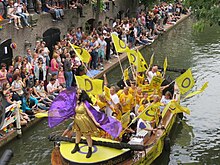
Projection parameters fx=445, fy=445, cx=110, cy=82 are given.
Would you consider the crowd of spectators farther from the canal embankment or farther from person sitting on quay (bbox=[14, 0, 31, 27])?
the canal embankment

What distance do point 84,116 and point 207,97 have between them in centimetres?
871

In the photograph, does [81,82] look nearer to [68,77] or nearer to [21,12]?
[68,77]

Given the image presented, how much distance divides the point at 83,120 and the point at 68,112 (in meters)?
0.47

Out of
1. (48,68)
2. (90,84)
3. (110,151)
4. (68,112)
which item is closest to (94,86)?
(90,84)

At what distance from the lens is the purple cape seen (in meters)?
9.98

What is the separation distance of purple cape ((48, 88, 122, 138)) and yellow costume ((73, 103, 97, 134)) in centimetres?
18

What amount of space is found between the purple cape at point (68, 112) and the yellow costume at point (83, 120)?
0.18 m

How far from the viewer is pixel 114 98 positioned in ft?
40.6

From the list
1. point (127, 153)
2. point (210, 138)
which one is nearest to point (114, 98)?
point (127, 153)

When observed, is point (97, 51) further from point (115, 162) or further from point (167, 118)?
point (115, 162)

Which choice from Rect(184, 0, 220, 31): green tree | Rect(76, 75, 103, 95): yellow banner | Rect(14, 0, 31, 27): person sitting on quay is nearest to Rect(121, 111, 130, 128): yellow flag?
Rect(76, 75, 103, 95): yellow banner

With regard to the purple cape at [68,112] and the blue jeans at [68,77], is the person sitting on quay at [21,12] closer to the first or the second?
the blue jeans at [68,77]

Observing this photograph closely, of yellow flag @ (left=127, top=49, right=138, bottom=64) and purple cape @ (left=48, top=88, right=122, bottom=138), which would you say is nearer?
purple cape @ (left=48, top=88, right=122, bottom=138)

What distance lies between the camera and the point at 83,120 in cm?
971
